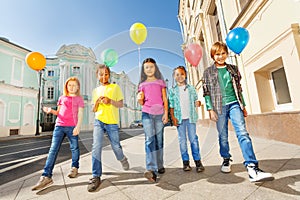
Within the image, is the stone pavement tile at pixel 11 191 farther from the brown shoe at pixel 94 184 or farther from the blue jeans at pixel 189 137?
the blue jeans at pixel 189 137

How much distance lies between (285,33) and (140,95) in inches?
135

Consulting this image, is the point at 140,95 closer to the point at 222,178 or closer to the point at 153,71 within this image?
the point at 153,71

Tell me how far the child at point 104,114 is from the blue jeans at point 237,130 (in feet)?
4.54

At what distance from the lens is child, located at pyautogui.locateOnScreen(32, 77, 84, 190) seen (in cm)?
201

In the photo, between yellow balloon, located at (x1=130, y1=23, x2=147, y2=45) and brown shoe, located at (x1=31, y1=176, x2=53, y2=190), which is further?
yellow balloon, located at (x1=130, y1=23, x2=147, y2=45)

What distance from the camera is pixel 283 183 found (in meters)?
1.51

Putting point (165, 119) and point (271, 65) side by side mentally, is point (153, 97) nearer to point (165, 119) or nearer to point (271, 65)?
point (165, 119)

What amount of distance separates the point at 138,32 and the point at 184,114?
2431 millimetres

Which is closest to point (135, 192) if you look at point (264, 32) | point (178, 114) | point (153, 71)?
point (178, 114)

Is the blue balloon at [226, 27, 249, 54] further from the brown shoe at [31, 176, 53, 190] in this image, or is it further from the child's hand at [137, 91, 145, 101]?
the brown shoe at [31, 176, 53, 190]

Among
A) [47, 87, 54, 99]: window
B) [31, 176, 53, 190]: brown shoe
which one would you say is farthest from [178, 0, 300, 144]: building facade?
[47, 87, 54, 99]: window

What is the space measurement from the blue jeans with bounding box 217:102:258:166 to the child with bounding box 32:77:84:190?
1.93m

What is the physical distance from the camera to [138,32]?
359cm

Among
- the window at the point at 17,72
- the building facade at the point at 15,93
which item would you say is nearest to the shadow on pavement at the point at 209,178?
the building facade at the point at 15,93
